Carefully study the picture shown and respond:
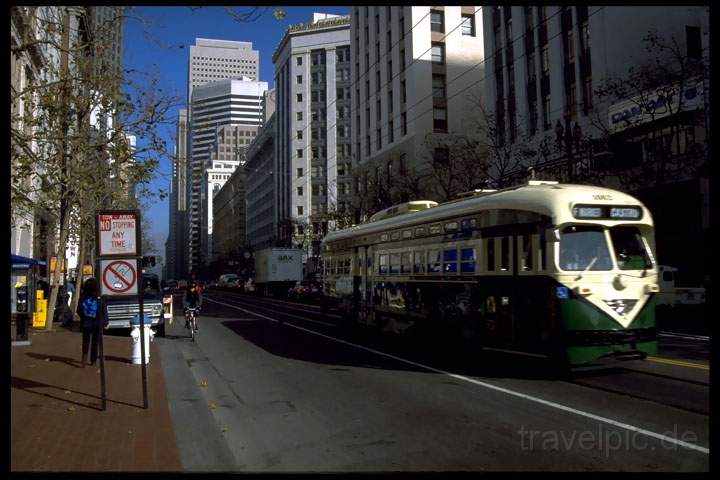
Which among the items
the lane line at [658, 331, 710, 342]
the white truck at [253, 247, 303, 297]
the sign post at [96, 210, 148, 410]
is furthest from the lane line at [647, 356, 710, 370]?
the white truck at [253, 247, 303, 297]

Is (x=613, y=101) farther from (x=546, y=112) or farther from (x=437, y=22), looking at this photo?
(x=437, y=22)

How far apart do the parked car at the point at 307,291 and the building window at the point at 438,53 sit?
24179mm

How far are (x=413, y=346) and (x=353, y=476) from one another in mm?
9749

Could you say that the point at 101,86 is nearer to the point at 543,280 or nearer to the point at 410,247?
the point at 410,247

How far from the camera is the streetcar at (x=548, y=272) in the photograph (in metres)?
9.78

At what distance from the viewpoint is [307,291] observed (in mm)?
42969

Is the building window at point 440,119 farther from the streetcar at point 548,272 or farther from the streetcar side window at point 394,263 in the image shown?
the streetcar at point 548,272

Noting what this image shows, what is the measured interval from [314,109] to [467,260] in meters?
95.2

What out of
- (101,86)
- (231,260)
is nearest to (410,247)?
(101,86)

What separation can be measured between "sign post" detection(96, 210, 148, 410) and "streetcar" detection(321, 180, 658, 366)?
6.35 metres

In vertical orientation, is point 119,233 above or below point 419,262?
above

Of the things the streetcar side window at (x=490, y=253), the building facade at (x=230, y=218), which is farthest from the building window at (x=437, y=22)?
the building facade at (x=230, y=218)

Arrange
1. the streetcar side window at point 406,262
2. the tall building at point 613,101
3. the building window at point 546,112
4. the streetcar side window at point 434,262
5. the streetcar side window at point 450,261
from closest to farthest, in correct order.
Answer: the streetcar side window at point 450,261
the streetcar side window at point 434,262
the streetcar side window at point 406,262
the tall building at point 613,101
the building window at point 546,112

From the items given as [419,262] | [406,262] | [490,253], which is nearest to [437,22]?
[406,262]
